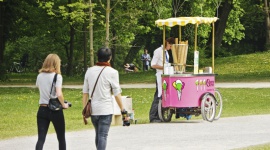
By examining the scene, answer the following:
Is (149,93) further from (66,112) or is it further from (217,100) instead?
(217,100)

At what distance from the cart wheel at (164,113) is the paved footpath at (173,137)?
30cm

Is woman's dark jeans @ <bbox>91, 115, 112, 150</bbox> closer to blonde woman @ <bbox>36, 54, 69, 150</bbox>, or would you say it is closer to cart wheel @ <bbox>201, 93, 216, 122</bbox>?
blonde woman @ <bbox>36, 54, 69, 150</bbox>

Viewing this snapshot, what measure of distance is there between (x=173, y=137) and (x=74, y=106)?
1021cm

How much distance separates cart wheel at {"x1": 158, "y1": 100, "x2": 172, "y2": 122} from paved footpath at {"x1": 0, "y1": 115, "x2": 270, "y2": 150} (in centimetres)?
30

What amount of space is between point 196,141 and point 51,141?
97.0 inches

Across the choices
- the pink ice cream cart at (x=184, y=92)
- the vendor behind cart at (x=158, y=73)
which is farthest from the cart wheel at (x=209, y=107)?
the vendor behind cart at (x=158, y=73)

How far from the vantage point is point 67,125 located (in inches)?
750

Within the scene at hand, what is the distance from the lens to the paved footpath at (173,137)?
14.7 metres

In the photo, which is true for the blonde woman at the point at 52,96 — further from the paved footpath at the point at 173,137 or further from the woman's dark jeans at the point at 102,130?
the paved footpath at the point at 173,137

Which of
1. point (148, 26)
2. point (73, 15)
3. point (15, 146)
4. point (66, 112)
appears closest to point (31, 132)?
point (15, 146)

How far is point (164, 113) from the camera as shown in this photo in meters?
19.8

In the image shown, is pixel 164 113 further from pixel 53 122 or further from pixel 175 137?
pixel 53 122

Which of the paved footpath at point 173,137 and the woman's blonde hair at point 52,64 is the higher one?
the woman's blonde hair at point 52,64

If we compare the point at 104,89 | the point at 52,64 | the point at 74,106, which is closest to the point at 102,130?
the point at 104,89
